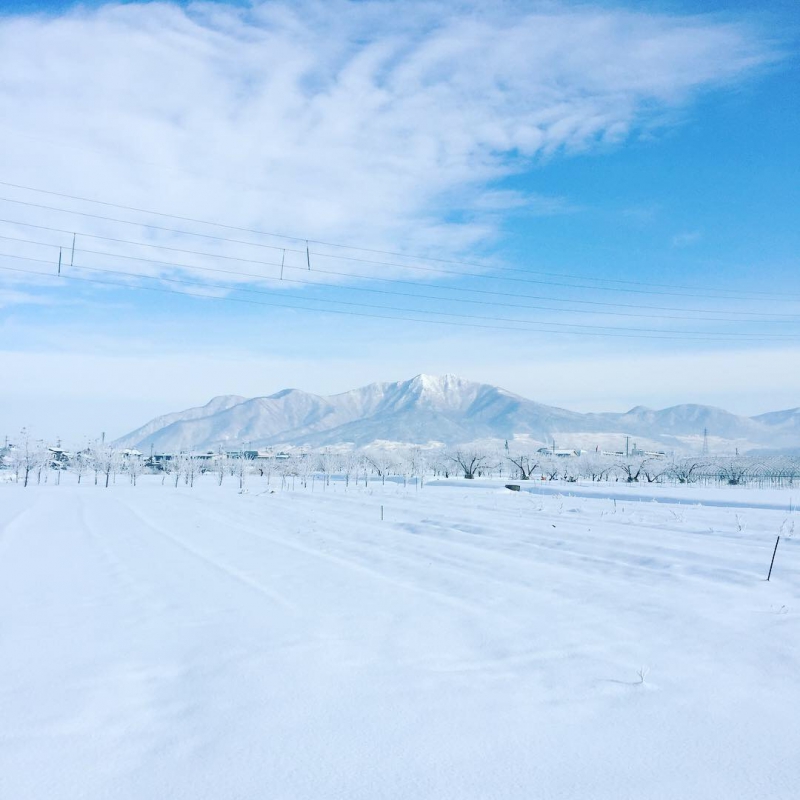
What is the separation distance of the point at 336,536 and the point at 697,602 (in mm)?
9527

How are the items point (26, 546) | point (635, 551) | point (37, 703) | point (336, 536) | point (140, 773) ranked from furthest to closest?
point (336, 536) < point (26, 546) < point (635, 551) < point (37, 703) < point (140, 773)

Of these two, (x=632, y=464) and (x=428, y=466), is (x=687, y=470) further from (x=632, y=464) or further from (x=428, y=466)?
(x=428, y=466)

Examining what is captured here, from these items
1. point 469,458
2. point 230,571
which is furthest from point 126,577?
point 469,458

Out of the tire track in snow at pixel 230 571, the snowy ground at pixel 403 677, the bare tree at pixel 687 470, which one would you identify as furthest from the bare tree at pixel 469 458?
the snowy ground at pixel 403 677

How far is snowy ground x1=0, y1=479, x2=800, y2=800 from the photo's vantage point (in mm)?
3957

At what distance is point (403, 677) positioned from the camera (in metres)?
5.68

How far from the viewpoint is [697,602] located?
328 inches

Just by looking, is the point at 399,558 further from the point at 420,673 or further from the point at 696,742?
the point at 696,742

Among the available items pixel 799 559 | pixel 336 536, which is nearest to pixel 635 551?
pixel 799 559

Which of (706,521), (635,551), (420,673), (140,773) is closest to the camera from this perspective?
(140,773)

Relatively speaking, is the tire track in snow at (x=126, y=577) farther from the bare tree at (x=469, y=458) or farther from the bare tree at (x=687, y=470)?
the bare tree at (x=469, y=458)

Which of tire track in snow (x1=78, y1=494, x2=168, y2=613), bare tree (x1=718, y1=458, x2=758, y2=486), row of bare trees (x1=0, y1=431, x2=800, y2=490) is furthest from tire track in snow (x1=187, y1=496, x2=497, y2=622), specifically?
bare tree (x1=718, y1=458, x2=758, y2=486)

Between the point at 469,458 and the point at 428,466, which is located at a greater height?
the point at 469,458

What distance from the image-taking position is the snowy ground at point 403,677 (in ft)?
13.0
